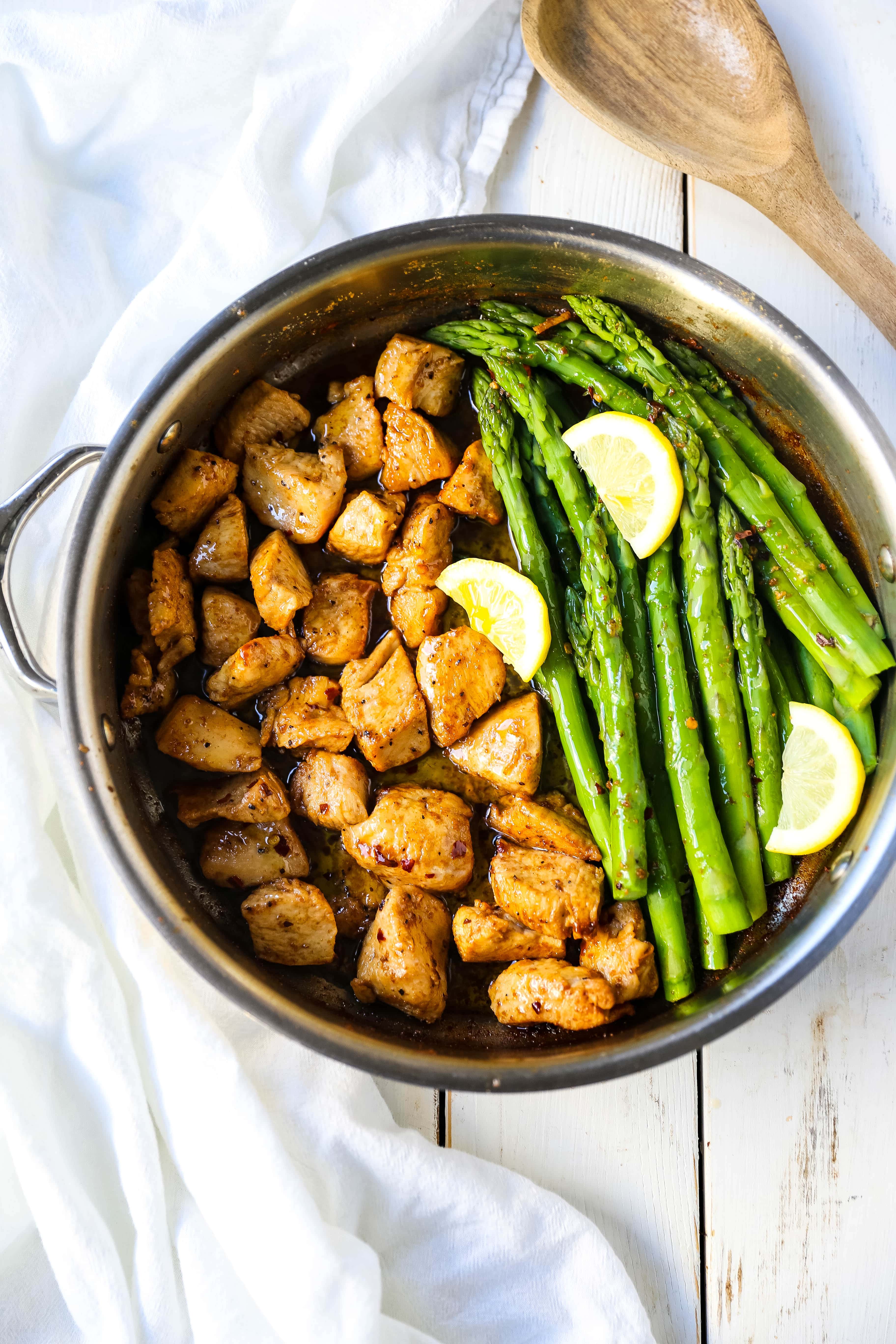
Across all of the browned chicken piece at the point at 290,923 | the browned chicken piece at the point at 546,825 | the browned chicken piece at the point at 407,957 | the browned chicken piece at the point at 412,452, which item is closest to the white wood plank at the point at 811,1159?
the browned chicken piece at the point at 546,825

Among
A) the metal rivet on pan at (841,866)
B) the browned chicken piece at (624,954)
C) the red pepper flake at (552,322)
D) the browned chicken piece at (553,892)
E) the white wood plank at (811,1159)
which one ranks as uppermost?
the red pepper flake at (552,322)

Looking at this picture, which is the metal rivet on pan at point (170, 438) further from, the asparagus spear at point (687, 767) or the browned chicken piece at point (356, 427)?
the asparagus spear at point (687, 767)

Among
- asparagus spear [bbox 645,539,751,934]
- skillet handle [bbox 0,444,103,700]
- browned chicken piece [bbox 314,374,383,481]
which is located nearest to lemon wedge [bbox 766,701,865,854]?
asparagus spear [bbox 645,539,751,934]

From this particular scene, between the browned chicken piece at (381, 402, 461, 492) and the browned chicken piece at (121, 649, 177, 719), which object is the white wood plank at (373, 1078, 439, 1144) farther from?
the browned chicken piece at (381, 402, 461, 492)

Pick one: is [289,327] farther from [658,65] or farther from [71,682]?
[658,65]

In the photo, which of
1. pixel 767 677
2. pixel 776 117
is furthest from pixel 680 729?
pixel 776 117

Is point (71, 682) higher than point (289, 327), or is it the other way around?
point (289, 327)

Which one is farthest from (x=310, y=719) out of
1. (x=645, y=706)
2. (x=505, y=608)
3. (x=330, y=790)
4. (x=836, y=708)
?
(x=836, y=708)

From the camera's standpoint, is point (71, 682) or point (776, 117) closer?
point (71, 682)
